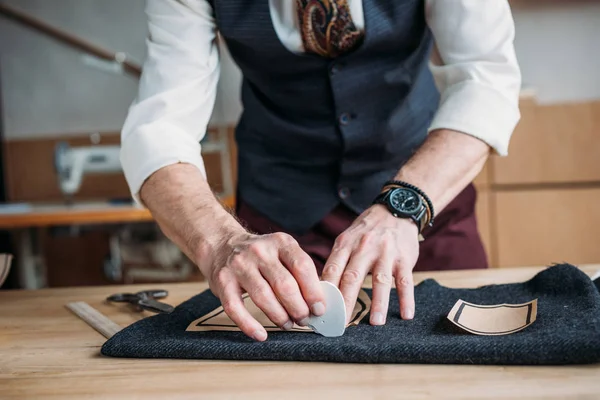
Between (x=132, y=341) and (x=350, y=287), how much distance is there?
21 centimetres

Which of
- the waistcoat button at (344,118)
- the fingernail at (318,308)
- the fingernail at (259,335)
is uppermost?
the waistcoat button at (344,118)

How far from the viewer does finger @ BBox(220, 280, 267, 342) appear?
0.61 metres

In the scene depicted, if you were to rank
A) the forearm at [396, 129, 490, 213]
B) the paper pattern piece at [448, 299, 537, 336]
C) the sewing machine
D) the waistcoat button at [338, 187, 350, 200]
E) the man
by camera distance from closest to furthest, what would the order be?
the paper pattern piece at [448, 299, 537, 336] < the man < the forearm at [396, 129, 490, 213] < the waistcoat button at [338, 187, 350, 200] < the sewing machine

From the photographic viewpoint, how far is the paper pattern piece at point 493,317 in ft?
1.93

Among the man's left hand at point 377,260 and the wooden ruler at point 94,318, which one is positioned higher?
the man's left hand at point 377,260

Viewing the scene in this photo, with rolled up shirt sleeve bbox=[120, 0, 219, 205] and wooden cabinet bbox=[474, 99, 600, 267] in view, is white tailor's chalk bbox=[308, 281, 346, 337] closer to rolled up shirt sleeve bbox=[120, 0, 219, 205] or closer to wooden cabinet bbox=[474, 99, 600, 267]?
rolled up shirt sleeve bbox=[120, 0, 219, 205]

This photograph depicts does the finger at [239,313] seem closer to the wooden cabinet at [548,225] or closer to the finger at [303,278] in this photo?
the finger at [303,278]

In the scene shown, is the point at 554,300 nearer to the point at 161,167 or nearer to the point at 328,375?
the point at 328,375

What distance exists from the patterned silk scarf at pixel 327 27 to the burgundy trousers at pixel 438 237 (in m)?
0.26

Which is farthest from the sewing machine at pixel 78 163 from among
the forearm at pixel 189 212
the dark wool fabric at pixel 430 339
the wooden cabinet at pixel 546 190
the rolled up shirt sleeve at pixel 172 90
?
the dark wool fabric at pixel 430 339

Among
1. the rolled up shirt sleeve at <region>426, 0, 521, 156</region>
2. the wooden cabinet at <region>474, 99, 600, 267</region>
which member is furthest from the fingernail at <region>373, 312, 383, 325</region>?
the wooden cabinet at <region>474, 99, 600, 267</region>

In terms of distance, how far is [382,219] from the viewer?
2.48 feet

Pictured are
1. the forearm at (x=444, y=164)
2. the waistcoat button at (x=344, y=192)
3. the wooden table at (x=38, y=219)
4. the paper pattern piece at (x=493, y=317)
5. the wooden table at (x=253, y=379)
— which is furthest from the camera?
the wooden table at (x=38, y=219)

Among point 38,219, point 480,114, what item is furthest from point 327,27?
point 38,219
